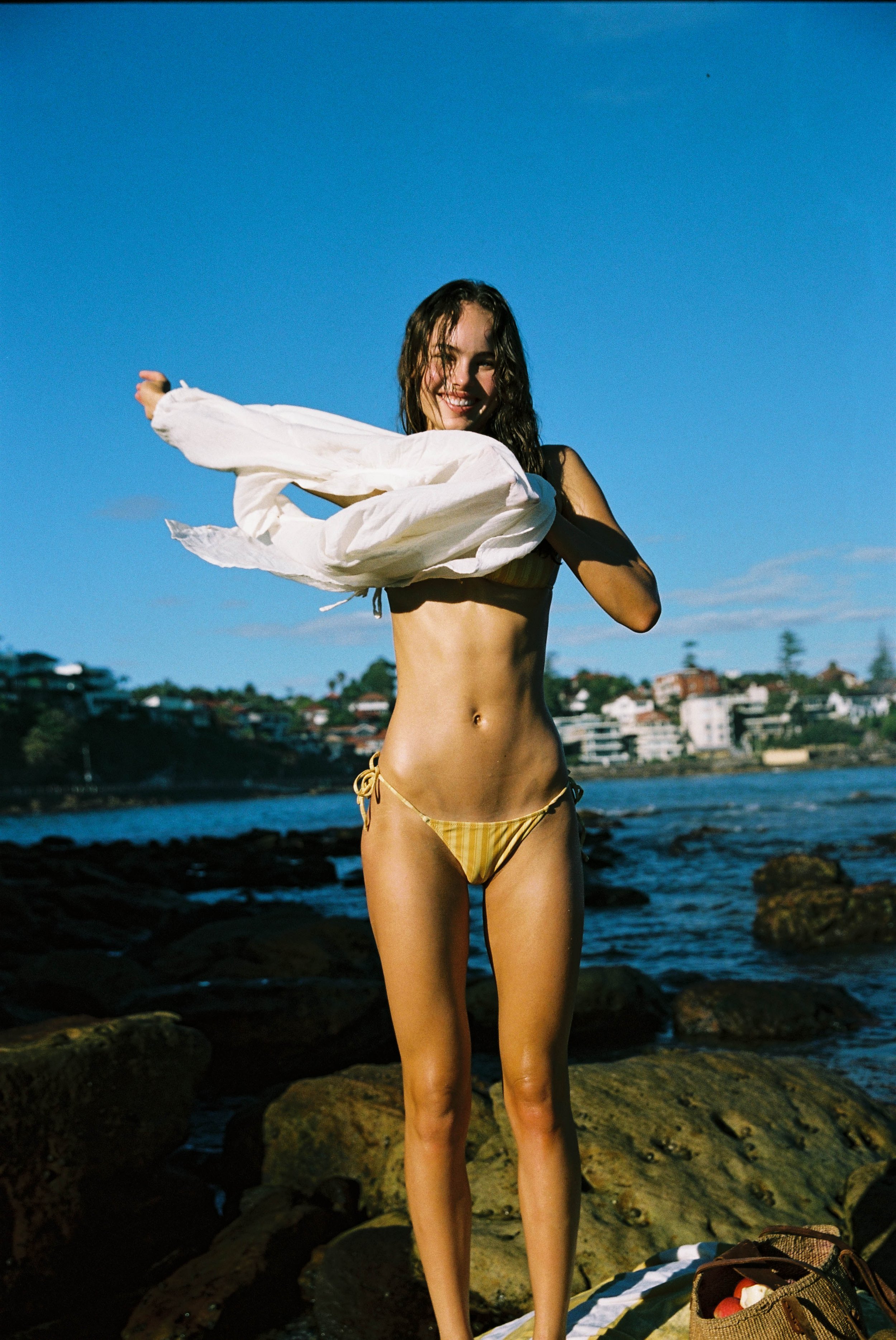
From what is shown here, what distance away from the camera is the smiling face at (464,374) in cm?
277

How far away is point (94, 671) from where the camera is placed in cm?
11688

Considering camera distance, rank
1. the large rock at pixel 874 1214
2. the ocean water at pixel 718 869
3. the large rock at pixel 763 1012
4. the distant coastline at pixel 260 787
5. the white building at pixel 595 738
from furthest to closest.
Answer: the white building at pixel 595 738 → the distant coastline at pixel 260 787 → the ocean water at pixel 718 869 → the large rock at pixel 763 1012 → the large rock at pixel 874 1214

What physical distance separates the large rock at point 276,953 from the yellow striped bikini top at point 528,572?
6.02 m

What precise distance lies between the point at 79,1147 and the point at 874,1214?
2968 mm

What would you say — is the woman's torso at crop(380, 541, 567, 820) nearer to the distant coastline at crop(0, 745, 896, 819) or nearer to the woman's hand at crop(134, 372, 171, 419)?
the woman's hand at crop(134, 372, 171, 419)

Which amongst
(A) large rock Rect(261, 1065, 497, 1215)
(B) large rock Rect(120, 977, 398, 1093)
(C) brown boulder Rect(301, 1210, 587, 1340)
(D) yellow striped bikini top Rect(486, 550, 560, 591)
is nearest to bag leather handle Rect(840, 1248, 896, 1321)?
(C) brown boulder Rect(301, 1210, 587, 1340)

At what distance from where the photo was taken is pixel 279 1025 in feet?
21.5

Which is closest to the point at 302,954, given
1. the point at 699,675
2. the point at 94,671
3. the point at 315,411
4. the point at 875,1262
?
the point at 875,1262

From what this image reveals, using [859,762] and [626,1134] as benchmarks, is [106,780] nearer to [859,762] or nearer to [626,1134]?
[859,762]

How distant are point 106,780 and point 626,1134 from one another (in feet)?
301

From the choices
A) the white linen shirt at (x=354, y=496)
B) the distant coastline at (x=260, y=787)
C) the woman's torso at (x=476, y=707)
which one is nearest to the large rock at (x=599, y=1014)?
the woman's torso at (x=476, y=707)

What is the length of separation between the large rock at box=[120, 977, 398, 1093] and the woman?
4023mm

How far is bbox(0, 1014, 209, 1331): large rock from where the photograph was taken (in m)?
3.75

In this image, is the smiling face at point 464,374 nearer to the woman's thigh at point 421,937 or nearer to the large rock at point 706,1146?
the woman's thigh at point 421,937
